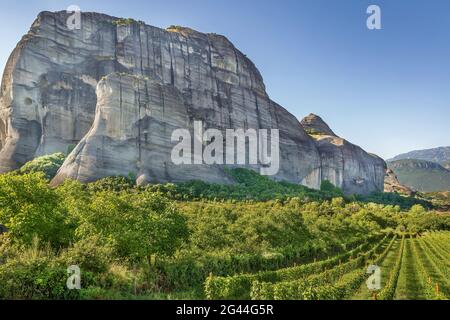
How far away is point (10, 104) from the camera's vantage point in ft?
312

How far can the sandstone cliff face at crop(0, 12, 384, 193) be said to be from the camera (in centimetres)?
8419

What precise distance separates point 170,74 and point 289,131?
48.7 metres

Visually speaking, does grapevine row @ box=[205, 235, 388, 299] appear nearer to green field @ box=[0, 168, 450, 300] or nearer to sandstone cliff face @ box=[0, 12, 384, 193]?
green field @ box=[0, 168, 450, 300]

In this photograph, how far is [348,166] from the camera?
146 meters

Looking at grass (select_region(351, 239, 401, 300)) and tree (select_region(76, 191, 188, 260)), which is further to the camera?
grass (select_region(351, 239, 401, 300))

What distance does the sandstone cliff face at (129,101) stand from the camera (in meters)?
84.2

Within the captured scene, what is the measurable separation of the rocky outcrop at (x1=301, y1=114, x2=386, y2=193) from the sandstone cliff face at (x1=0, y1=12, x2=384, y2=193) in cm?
59

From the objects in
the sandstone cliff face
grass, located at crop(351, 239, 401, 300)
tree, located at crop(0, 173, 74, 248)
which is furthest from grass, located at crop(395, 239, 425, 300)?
the sandstone cliff face

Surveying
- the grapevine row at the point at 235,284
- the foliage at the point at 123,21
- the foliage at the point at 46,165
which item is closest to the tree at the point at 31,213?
the grapevine row at the point at 235,284

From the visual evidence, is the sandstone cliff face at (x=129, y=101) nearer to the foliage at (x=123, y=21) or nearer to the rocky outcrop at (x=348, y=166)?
the rocky outcrop at (x=348, y=166)

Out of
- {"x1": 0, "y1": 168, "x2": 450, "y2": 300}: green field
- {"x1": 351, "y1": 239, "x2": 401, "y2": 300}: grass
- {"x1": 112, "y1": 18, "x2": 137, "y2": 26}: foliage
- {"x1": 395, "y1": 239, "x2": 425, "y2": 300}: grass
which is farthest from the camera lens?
{"x1": 112, "y1": 18, "x2": 137, "y2": 26}: foliage

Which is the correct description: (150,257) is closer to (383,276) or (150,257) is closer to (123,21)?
(383,276)

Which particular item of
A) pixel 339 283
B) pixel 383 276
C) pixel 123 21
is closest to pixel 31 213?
pixel 339 283

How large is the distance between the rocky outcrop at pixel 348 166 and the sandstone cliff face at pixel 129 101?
0.59 metres
